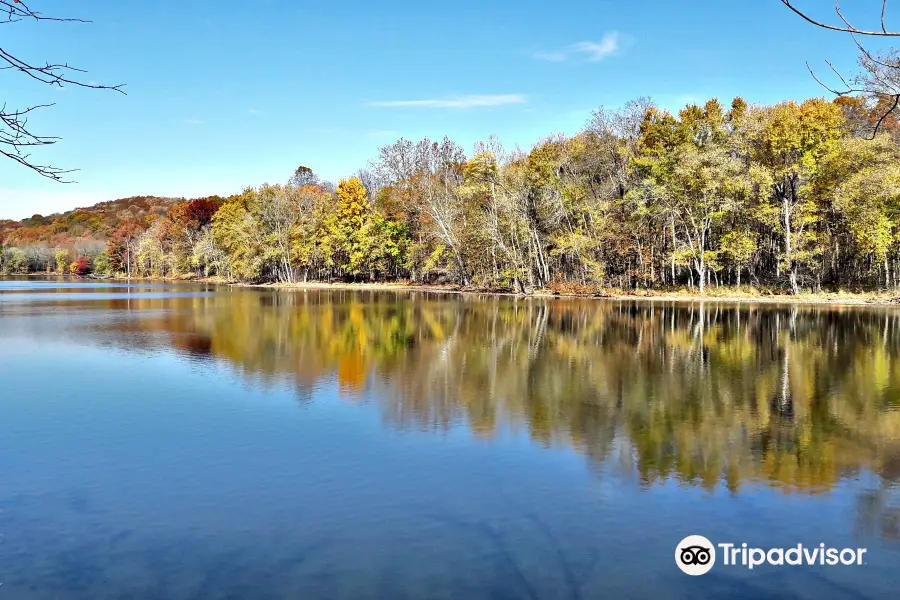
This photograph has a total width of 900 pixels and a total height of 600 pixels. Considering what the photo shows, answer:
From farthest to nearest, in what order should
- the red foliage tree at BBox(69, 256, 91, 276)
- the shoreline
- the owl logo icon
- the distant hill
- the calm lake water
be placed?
the distant hill → the red foliage tree at BBox(69, 256, 91, 276) → the shoreline → the owl logo icon → the calm lake water

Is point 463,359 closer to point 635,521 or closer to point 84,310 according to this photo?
point 635,521

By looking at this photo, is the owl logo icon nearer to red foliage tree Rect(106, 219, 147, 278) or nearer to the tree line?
the tree line

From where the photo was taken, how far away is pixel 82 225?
148 m

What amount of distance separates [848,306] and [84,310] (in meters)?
42.4

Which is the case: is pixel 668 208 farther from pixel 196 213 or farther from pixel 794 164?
pixel 196 213

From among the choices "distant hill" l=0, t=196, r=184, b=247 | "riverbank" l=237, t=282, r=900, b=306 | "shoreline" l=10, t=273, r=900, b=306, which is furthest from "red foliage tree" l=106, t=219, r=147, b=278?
"riverbank" l=237, t=282, r=900, b=306

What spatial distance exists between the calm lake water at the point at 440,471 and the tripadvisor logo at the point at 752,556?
0.13 m

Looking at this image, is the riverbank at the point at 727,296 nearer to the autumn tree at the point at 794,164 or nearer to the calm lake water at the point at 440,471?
the autumn tree at the point at 794,164

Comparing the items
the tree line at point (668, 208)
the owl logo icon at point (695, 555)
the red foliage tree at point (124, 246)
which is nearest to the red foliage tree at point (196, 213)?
the red foliage tree at point (124, 246)

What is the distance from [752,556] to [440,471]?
3.83 metres

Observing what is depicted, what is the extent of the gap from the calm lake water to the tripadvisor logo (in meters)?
0.13

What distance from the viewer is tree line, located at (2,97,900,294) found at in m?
38.3

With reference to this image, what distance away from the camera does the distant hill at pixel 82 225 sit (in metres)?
138

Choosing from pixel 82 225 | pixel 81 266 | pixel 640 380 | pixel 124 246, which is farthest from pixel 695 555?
pixel 82 225
